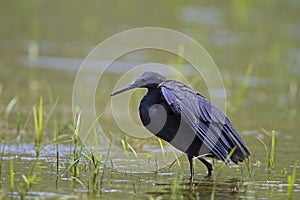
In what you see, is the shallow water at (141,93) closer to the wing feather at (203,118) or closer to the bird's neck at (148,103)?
the wing feather at (203,118)

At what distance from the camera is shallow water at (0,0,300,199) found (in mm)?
6348

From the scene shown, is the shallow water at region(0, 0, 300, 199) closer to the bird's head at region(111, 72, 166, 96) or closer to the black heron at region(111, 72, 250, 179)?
the black heron at region(111, 72, 250, 179)

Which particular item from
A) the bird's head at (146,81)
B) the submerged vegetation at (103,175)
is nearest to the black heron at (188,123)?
the bird's head at (146,81)

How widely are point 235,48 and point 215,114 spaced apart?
23.2 feet

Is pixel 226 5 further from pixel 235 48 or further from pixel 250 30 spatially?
pixel 235 48

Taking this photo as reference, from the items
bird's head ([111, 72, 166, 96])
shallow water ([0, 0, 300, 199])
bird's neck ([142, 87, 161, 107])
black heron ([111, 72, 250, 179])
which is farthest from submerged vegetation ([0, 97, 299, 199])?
bird's head ([111, 72, 166, 96])

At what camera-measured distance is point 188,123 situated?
6504 millimetres

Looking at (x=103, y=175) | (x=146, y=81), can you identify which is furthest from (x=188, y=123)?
(x=103, y=175)

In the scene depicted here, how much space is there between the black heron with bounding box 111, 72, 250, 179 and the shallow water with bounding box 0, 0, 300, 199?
259 millimetres

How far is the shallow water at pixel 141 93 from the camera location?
6.35 m

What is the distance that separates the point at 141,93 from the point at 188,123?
328cm

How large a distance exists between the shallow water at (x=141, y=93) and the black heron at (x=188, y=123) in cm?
26

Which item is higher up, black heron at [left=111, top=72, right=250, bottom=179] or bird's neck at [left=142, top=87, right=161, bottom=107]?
bird's neck at [left=142, top=87, right=161, bottom=107]

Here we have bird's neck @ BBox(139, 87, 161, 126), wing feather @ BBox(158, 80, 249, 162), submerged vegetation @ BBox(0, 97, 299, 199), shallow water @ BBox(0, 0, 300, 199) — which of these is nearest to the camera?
submerged vegetation @ BBox(0, 97, 299, 199)
